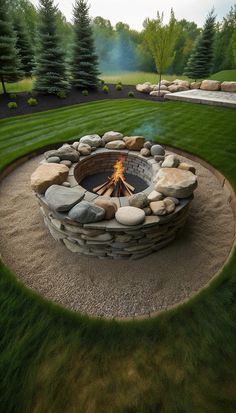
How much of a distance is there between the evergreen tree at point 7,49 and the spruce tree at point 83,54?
366cm

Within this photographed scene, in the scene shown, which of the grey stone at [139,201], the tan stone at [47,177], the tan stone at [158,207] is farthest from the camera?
the tan stone at [47,177]

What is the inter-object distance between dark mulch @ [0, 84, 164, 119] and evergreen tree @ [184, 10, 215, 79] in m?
8.18

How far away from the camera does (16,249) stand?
387 cm

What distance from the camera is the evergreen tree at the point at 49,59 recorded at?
1231 cm

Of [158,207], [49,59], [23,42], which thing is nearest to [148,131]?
[158,207]

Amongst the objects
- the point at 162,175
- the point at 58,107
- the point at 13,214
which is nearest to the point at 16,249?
the point at 13,214

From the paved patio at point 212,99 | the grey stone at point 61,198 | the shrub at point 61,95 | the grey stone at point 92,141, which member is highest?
the shrub at point 61,95

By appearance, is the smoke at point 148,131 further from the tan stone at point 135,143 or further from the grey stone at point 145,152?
the grey stone at point 145,152

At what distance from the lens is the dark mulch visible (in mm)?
10492

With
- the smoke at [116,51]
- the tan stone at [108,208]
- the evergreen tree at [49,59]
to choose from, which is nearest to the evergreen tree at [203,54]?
the evergreen tree at [49,59]

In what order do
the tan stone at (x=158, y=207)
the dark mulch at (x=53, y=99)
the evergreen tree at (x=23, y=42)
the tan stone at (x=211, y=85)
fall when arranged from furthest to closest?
the evergreen tree at (x=23, y=42) < the tan stone at (x=211, y=85) < the dark mulch at (x=53, y=99) < the tan stone at (x=158, y=207)

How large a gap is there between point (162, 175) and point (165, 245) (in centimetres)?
133

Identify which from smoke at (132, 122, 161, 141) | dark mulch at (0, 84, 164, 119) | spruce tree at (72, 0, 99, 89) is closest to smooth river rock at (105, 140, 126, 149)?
smoke at (132, 122, 161, 141)

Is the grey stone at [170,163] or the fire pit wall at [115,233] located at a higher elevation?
the grey stone at [170,163]
